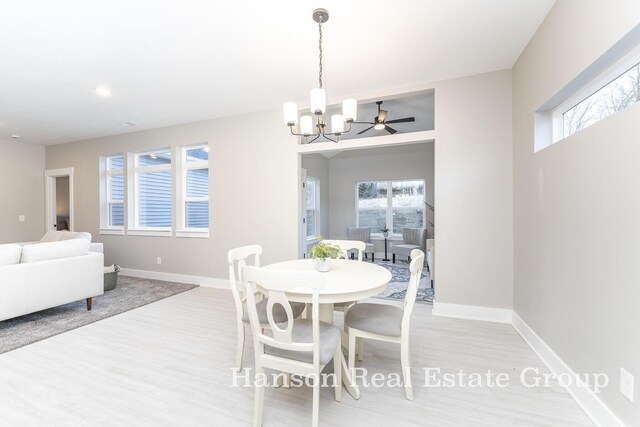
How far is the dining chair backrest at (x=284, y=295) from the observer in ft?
4.48

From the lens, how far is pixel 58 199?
6352 mm

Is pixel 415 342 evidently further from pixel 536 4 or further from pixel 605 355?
pixel 536 4

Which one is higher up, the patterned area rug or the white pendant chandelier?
the white pendant chandelier

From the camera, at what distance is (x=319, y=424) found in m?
1.59

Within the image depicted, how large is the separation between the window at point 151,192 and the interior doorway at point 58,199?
5.39 feet

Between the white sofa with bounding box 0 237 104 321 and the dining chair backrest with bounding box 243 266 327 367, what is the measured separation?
2888 mm

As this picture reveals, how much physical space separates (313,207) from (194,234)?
10.3 feet

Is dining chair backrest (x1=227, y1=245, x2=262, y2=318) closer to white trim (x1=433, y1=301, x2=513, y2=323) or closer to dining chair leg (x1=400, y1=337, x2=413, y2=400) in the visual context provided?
dining chair leg (x1=400, y1=337, x2=413, y2=400)

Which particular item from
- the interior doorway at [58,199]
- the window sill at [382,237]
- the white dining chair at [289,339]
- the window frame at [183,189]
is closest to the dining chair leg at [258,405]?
the white dining chair at [289,339]

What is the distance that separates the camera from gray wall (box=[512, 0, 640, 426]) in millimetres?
1364

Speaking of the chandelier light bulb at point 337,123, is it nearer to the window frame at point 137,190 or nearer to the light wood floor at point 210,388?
the light wood floor at point 210,388

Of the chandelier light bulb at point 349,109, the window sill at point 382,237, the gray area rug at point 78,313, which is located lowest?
the gray area rug at point 78,313

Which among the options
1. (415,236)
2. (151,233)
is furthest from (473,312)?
(151,233)

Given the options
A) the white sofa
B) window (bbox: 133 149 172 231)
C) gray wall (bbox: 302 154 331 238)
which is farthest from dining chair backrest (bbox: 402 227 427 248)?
the white sofa
